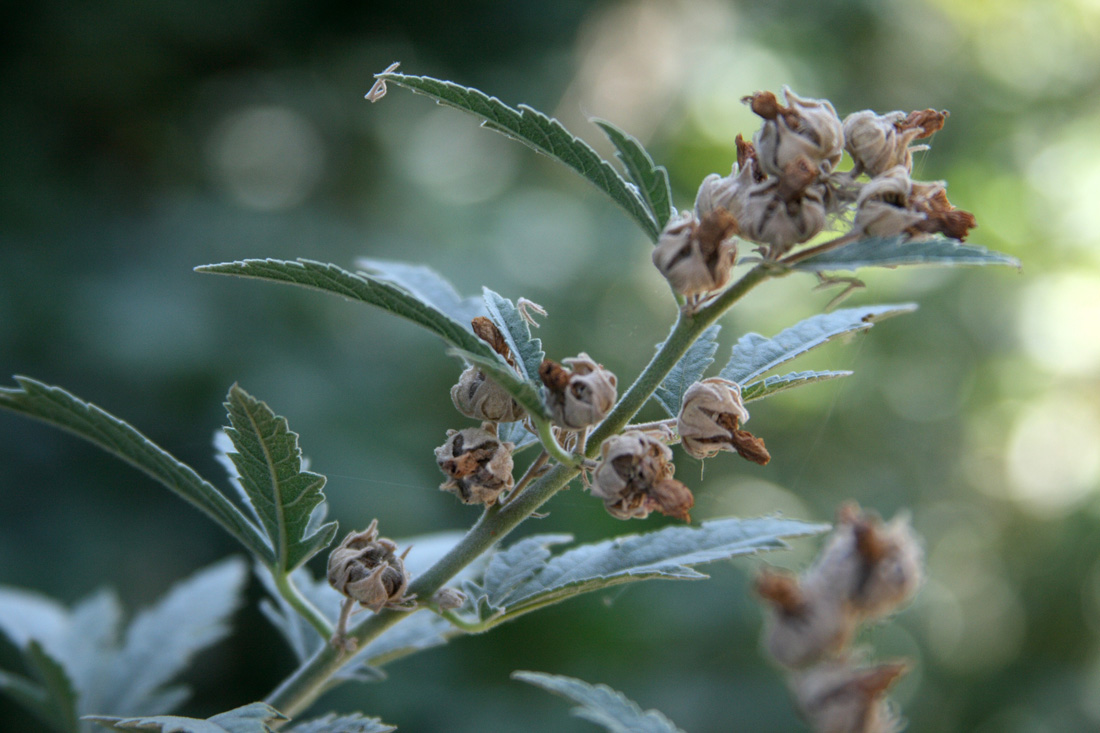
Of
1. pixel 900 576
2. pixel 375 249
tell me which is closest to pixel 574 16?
pixel 375 249

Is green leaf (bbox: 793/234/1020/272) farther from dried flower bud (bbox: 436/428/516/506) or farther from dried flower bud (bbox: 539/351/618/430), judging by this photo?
dried flower bud (bbox: 436/428/516/506)

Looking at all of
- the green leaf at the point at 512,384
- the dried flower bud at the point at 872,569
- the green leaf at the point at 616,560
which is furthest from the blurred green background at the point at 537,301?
the dried flower bud at the point at 872,569

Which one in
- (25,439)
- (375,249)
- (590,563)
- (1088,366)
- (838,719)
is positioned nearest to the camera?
(838,719)

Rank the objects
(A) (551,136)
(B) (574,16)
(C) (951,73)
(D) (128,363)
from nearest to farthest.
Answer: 1. (A) (551,136)
2. (D) (128,363)
3. (B) (574,16)
4. (C) (951,73)

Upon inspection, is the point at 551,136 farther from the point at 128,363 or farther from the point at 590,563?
the point at 128,363

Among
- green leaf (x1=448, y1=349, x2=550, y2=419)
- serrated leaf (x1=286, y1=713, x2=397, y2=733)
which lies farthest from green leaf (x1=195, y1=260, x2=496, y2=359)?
serrated leaf (x1=286, y1=713, x2=397, y2=733)

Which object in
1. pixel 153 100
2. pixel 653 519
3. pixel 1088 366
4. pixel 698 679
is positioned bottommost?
pixel 698 679

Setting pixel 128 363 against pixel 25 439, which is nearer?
pixel 128 363
